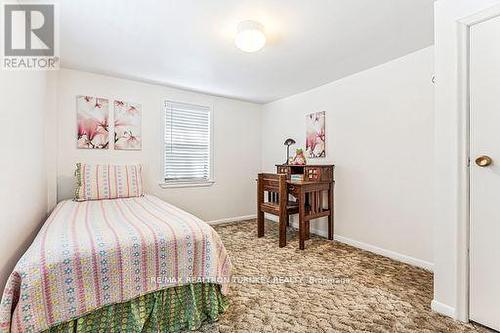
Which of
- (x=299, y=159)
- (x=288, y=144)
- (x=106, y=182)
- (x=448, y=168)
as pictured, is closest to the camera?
(x=448, y=168)

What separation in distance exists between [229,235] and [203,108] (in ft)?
6.35

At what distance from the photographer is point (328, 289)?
1869mm

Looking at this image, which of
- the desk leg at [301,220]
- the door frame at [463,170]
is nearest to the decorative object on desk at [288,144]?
the desk leg at [301,220]

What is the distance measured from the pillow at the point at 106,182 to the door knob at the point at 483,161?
3.04m

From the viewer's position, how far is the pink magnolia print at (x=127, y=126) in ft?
9.96

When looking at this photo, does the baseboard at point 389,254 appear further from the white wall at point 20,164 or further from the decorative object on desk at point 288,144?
the white wall at point 20,164

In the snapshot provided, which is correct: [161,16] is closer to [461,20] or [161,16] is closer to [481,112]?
[461,20]

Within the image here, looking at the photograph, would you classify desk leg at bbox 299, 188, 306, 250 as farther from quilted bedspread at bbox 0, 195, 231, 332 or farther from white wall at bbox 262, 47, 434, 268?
quilted bedspread at bbox 0, 195, 231, 332

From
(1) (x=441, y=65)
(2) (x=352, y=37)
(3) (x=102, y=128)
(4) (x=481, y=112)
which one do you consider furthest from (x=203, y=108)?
(4) (x=481, y=112)

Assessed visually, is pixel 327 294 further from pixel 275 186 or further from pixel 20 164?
pixel 20 164

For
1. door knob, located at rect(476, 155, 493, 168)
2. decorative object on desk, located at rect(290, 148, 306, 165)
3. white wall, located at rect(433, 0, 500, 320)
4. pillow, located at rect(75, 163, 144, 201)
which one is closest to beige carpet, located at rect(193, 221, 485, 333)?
white wall, located at rect(433, 0, 500, 320)

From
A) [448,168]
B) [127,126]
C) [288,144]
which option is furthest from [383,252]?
[127,126]

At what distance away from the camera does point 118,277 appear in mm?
1238

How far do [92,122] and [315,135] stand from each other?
2.85 m
